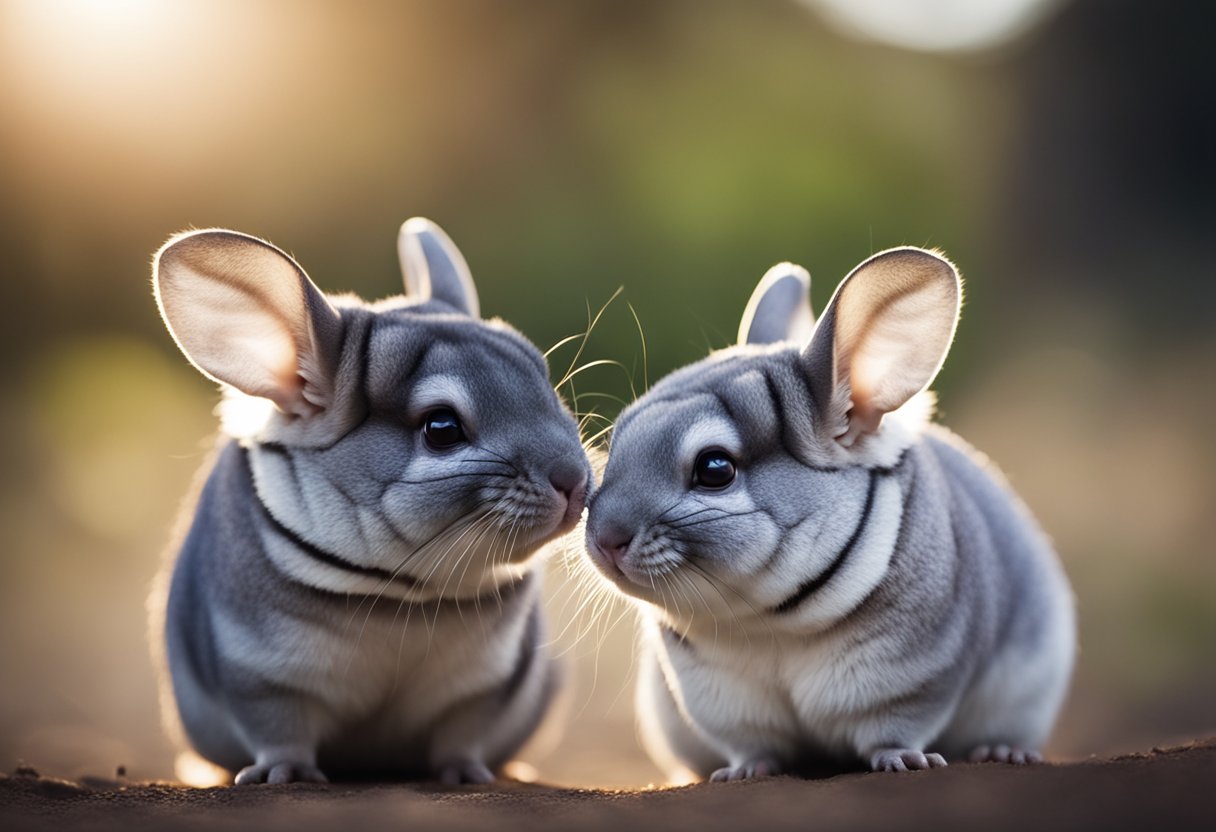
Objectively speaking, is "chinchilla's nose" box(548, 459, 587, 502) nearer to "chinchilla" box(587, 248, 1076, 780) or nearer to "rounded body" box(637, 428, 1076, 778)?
"chinchilla" box(587, 248, 1076, 780)

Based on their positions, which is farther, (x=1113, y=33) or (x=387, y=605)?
(x=1113, y=33)

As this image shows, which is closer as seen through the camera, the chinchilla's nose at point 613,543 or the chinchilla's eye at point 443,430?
the chinchilla's nose at point 613,543

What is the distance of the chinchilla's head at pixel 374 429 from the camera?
5.14 meters

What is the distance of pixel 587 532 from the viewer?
5070 mm

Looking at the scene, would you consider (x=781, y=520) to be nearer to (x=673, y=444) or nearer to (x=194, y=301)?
(x=673, y=444)

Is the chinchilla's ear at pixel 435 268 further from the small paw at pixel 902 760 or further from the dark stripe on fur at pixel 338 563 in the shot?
the small paw at pixel 902 760

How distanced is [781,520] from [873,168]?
37.9ft

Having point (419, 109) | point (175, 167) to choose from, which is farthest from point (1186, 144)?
point (175, 167)

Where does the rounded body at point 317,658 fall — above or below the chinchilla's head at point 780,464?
below

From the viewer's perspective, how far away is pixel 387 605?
17.8 ft

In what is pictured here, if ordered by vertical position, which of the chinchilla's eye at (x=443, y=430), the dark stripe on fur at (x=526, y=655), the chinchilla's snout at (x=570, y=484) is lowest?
the dark stripe on fur at (x=526, y=655)

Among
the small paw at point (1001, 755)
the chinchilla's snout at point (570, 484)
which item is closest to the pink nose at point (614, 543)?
the chinchilla's snout at point (570, 484)

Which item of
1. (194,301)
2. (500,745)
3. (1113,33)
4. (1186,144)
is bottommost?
(500,745)

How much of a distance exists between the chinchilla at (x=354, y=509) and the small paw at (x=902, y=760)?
1500mm
